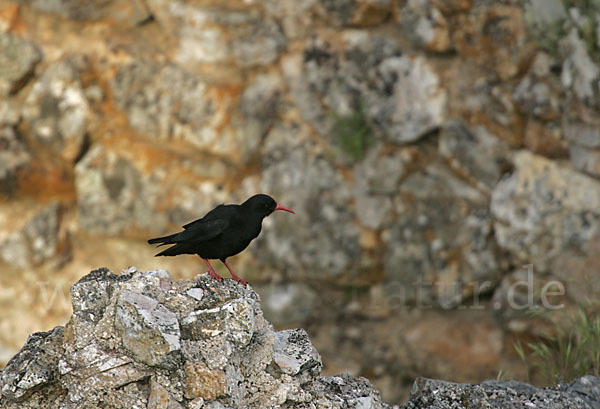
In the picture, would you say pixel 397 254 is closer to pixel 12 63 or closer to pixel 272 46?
pixel 272 46

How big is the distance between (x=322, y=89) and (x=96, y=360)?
5195 millimetres

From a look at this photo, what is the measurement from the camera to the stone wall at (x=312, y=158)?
6988 mm

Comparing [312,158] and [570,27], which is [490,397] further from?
[312,158]

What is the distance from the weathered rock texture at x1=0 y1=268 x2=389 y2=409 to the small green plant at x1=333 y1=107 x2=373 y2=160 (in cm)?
447

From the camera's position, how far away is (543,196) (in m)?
6.69

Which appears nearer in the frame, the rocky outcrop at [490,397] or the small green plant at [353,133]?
the rocky outcrop at [490,397]

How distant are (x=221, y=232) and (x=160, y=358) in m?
1.06

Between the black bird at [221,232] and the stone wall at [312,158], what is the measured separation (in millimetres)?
3799

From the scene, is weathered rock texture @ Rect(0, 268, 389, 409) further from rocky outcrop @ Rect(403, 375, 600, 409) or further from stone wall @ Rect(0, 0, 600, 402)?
stone wall @ Rect(0, 0, 600, 402)

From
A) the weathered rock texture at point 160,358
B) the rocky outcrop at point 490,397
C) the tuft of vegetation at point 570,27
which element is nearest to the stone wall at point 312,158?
the tuft of vegetation at point 570,27

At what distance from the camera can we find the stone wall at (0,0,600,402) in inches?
275

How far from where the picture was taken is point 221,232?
3688 millimetres

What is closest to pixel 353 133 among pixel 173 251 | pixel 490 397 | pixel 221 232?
pixel 221 232

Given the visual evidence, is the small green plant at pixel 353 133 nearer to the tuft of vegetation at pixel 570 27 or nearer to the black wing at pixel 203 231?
the tuft of vegetation at pixel 570 27
